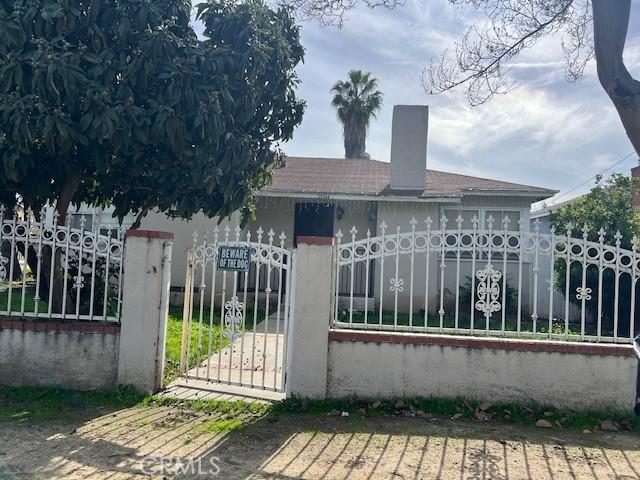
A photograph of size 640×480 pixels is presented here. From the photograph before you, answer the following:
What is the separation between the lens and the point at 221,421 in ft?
15.7

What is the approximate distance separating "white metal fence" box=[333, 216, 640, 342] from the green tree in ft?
0.09

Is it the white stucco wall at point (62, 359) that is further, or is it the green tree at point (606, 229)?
the green tree at point (606, 229)

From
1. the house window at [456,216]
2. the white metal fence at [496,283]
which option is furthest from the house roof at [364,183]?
the white metal fence at [496,283]

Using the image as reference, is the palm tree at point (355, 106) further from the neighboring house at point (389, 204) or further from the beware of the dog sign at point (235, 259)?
the beware of the dog sign at point (235, 259)

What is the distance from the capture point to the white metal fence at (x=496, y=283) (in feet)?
16.6

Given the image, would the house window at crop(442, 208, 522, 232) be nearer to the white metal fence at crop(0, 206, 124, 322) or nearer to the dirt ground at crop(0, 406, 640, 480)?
the dirt ground at crop(0, 406, 640, 480)

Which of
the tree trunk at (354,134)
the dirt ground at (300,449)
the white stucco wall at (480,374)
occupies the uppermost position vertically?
the tree trunk at (354,134)

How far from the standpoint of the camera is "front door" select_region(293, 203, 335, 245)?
42.8 ft

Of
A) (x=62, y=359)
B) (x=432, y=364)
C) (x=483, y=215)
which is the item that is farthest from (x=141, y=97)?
(x=483, y=215)

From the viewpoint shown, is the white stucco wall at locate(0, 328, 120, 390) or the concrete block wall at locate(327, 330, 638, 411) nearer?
the concrete block wall at locate(327, 330, 638, 411)

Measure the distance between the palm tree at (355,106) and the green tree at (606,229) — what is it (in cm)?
1621

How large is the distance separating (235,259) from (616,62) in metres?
4.27

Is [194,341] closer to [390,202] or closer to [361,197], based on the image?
[361,197]

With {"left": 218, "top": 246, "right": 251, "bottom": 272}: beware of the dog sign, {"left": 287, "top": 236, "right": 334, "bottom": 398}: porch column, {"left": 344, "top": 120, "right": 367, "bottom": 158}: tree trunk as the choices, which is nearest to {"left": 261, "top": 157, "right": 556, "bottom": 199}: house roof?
{"left": 218, "top": 246, "right": 251, "bottom": 272}: beware of the dog sign
